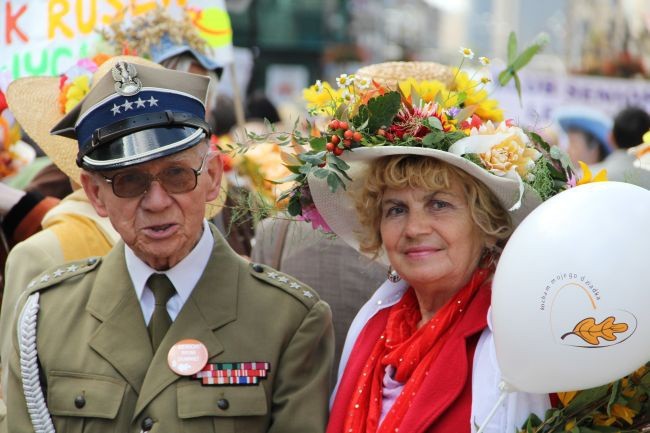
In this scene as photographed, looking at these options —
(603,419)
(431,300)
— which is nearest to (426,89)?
(431,300)

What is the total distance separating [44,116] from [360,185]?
1.50 metres

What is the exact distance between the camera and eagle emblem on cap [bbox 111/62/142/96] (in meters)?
3.51

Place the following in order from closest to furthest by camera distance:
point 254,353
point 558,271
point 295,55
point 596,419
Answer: point 558,271 → point 596,419 → point 254,353 → point 295,55

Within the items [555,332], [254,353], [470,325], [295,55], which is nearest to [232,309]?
[254,353]

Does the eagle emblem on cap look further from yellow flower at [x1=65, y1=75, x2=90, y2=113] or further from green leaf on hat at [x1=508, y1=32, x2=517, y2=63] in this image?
green leaf on hat at [x1=508, y1=32, x2=517, y2=63]

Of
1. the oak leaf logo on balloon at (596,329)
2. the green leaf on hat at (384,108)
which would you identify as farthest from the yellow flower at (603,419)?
the green leaf on hat at (384,108)

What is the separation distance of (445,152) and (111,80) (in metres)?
1.11

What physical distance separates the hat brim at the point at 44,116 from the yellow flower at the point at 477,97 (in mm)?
1030

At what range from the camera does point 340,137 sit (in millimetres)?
3523

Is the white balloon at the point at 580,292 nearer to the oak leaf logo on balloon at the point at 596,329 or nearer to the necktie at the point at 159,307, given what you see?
the oak leaf logo on balloon at the point at 596,329

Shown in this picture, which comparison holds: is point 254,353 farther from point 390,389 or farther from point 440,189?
point 440,189

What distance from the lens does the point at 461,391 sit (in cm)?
329

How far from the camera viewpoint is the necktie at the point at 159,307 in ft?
11.7

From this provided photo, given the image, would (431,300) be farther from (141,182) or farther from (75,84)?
(75,84)
